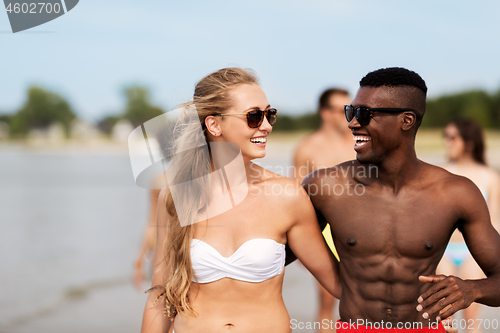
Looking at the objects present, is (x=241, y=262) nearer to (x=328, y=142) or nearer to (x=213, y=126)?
(x=213, y=126)

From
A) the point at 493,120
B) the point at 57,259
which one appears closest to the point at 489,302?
the point at 57,259

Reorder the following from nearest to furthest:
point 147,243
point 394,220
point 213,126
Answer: point 394,220 → point 213,126 → point 147,243

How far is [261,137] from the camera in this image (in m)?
2.55

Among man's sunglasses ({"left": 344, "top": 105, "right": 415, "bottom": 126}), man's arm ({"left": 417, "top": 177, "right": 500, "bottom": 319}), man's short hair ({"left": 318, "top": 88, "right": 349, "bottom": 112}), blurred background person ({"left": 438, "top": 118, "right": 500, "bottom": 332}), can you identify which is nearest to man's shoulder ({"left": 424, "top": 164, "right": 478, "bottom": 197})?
man's arm ({"left": 417, "top": 177, "right": 500, "bottom": 319})

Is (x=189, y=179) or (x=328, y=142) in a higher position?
(x=189, y=179)

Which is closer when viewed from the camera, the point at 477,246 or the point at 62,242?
the point at 477,246

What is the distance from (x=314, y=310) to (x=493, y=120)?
31049 millimetres

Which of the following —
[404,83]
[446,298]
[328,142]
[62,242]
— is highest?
[404,83]

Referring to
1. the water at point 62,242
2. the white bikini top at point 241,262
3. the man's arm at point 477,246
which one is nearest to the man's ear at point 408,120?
the man's arm at point 477,246

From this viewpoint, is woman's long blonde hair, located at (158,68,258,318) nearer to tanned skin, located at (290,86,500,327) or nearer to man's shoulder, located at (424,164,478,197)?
tanned skin, located at (290,86,500,327)

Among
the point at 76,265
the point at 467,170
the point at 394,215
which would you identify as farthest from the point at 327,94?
the point at 76,265

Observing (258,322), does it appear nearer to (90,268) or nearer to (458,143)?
(458,143)

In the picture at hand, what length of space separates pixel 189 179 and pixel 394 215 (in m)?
1.14

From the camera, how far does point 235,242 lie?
8.04 feet
